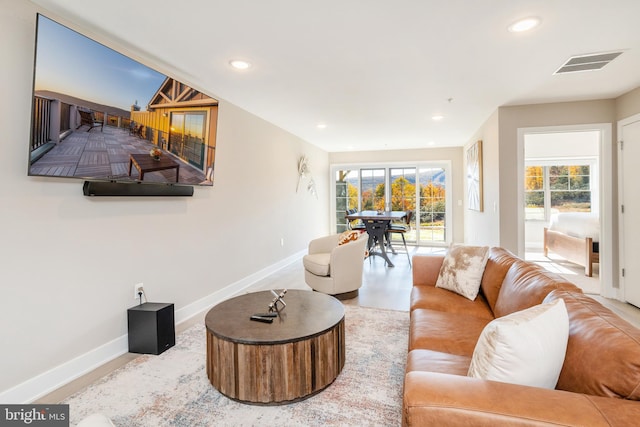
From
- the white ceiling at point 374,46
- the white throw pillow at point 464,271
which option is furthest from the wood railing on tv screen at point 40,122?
the white throw pillow at point 464,271

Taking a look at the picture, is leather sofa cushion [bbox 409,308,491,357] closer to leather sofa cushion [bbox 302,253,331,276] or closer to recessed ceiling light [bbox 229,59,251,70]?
leather sofa cushion [bbox 302,253,331,276]

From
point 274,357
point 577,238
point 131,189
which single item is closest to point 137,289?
point 131,189

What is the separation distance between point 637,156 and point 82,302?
18.2 ft

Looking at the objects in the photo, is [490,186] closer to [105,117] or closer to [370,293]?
[370,293]

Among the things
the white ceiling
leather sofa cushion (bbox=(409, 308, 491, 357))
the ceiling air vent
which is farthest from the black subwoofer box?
the ceiling air vent

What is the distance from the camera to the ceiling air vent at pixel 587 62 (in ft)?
8.84

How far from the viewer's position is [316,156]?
292 inches

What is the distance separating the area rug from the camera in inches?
67.6

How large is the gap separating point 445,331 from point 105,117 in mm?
2681

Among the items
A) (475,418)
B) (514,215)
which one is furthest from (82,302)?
(514,215)

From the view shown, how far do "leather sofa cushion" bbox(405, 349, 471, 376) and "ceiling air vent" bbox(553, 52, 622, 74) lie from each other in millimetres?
2823

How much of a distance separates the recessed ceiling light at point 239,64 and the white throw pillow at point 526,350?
2751mm

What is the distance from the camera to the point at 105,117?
7.31ft

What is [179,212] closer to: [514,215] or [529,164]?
[514,215]
